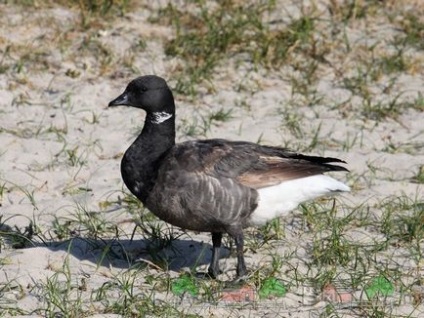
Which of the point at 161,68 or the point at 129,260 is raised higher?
the point at 161,68

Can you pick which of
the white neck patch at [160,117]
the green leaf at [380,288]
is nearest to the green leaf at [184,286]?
the green leaf at [380,288]

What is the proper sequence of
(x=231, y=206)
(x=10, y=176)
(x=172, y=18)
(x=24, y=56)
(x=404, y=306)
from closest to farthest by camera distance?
(x=404, y=306)
(x=231, y=206)
(x=10, y=176)
(x=24, y=56)
(x=172, y=18)

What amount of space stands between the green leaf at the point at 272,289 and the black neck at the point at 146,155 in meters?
1.05

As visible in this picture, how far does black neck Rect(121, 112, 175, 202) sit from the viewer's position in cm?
702

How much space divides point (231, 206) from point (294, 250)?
28.0 inches

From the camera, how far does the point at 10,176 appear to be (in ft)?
27.8

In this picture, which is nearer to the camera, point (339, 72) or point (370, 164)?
point (370, 164)

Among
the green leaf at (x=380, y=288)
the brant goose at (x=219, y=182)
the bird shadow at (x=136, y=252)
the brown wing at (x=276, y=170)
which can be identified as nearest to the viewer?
the green leaf at (x=380, y=288)

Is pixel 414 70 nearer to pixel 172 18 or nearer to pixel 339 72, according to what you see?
pixel 339 72

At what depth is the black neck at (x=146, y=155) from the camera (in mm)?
7023

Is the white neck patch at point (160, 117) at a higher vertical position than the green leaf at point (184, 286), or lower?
higher

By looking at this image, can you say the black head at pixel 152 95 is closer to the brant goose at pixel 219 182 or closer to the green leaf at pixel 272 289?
the brant goose at pixel 219 182

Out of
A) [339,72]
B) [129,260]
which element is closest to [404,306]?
Answer: [129,260]

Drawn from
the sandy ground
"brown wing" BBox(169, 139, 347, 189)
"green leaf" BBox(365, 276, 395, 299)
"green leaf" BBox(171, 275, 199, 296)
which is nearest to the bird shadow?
Answer: the sandy ground
